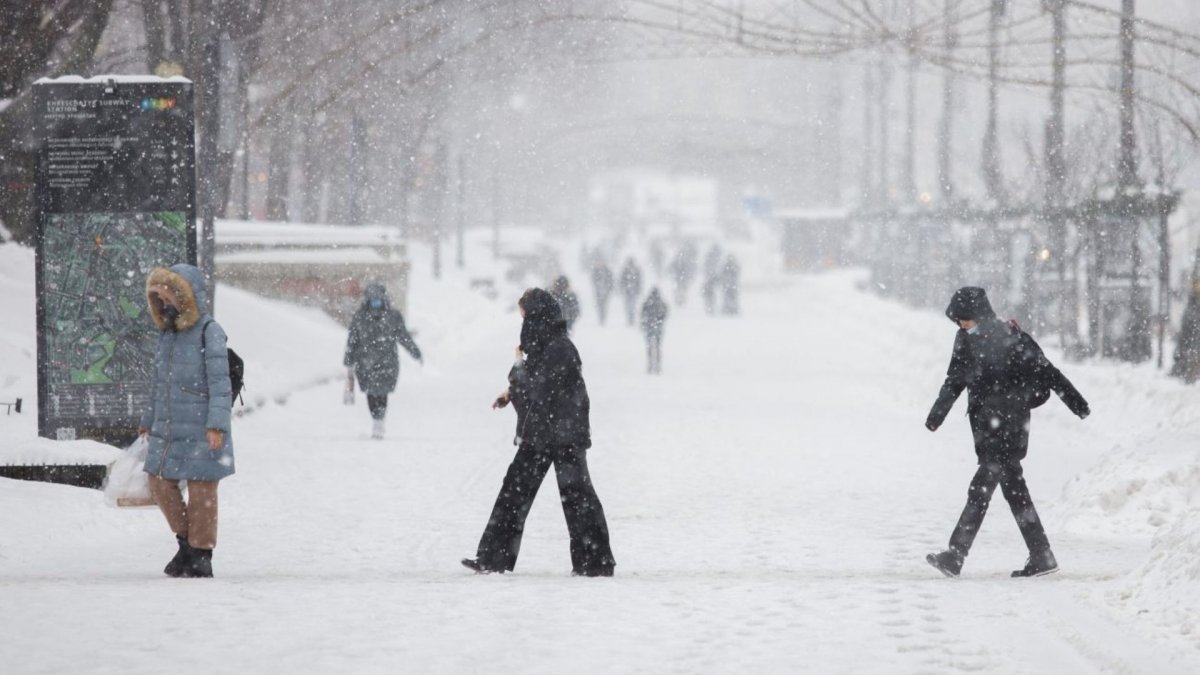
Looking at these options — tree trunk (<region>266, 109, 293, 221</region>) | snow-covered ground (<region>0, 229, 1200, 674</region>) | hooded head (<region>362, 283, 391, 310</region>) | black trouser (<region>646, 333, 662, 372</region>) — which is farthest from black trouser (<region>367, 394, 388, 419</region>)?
tree trunk (<region>266, 109, 293, 221</region>)

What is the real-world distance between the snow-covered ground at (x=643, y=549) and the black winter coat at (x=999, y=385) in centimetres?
72

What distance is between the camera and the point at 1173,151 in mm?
25484

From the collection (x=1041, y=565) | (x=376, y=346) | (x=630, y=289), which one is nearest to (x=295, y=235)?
(x=630, y=289)

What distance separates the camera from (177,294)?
784cm

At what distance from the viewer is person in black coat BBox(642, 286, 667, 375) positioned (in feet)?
79.3

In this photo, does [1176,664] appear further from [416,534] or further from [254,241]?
[254,241]

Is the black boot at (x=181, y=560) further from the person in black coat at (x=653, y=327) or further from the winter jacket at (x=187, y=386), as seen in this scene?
the person in black coat at (x=653, y=327)

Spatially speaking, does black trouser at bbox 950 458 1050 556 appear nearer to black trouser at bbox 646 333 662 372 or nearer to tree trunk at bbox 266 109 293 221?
black trouser at bbox 646 333 662 372

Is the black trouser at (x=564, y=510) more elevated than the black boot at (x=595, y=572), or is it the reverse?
the black trouser at (x=564, y=510)

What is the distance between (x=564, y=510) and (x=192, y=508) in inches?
71.1

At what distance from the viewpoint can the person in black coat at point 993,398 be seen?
837 cm

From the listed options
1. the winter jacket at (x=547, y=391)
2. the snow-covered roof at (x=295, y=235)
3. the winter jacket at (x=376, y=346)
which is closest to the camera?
the winter jacket at (x=547, y=391)

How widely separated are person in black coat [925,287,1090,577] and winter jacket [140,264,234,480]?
11.5ft

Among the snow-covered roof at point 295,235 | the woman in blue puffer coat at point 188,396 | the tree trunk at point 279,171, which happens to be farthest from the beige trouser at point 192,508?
the tree trunk at point 279,171
